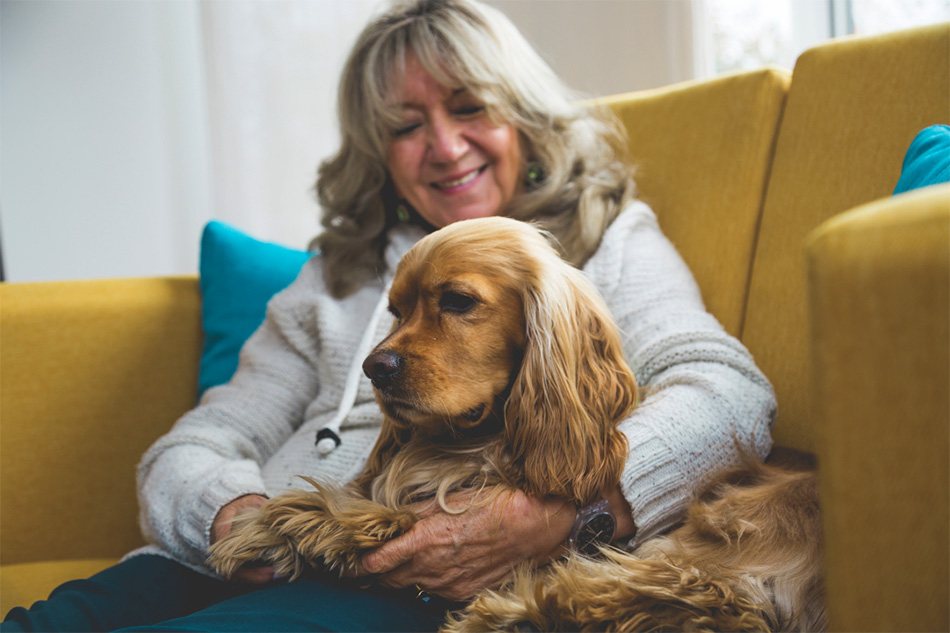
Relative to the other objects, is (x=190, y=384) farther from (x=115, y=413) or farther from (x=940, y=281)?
(x=940, y=281)

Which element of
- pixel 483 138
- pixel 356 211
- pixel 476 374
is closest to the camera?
pixel 476 374

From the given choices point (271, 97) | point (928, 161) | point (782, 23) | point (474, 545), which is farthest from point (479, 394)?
point (271, 97)

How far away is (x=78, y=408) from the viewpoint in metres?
1.76

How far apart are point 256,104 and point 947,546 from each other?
3321 millimetres

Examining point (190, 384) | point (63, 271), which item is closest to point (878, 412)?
point (190, 384)

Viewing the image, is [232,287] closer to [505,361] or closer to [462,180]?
[462,180]

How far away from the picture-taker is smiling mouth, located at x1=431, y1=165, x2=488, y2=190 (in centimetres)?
146

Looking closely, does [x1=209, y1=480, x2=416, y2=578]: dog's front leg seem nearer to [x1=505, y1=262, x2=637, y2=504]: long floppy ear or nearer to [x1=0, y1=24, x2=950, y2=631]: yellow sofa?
[x1=505, y1=262, x2=637, y2=504]: long floppy ear

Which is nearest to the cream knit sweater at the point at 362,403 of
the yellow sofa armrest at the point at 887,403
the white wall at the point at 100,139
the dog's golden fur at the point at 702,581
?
the dog's golden fur at the point at 702,581

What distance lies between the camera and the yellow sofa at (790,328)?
53cm

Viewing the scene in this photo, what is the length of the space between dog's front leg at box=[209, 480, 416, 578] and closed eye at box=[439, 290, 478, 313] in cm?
30

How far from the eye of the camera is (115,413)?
1788mm

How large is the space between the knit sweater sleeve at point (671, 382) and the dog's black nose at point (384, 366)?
14.2 inches

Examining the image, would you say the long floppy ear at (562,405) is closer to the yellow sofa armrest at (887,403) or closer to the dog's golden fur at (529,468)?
the dog's golden fur at (529,468)
